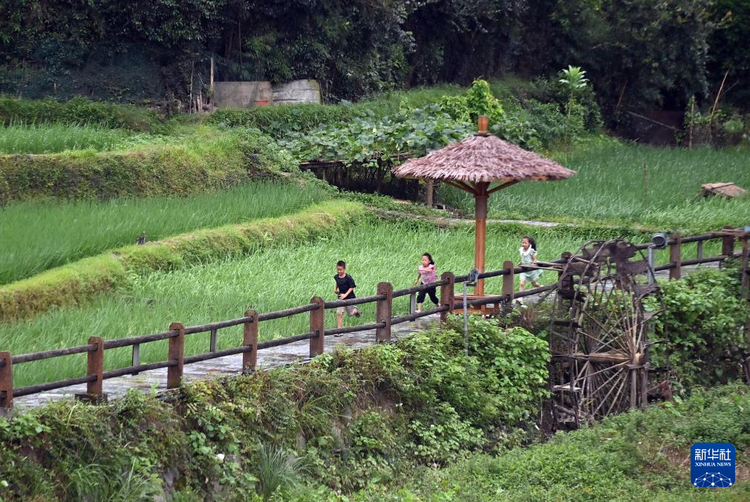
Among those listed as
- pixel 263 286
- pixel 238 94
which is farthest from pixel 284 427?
pixel 238 94

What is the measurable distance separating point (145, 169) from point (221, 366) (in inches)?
342

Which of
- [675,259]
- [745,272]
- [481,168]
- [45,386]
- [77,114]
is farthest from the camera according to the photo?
[77,114]

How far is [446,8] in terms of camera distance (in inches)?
1363

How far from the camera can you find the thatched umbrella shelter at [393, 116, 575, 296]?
1391 cm

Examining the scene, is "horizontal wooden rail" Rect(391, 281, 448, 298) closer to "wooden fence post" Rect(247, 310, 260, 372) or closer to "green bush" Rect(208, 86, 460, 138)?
"wooden fence post" Rect(247, 310, 260, 372)

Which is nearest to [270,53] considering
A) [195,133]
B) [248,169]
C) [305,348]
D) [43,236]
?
[195,133]

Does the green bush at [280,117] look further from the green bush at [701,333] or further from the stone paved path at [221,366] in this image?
the stone paved path at [221,366]

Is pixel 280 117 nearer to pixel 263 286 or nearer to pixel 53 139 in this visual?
pixel 53 139

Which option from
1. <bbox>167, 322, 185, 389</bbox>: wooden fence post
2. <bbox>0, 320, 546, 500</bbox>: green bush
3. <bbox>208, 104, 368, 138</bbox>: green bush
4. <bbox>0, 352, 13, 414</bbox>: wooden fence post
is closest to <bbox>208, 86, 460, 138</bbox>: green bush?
<bbox>208, 104, 368, 138</bbox>: green bush

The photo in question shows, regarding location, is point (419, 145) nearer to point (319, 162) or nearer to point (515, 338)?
point (319, 162)

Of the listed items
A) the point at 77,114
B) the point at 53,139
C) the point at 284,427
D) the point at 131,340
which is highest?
the point at 77,114

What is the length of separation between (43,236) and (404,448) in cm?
577

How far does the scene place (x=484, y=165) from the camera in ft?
45.8

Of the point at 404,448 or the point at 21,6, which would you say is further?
the point at 21,6
